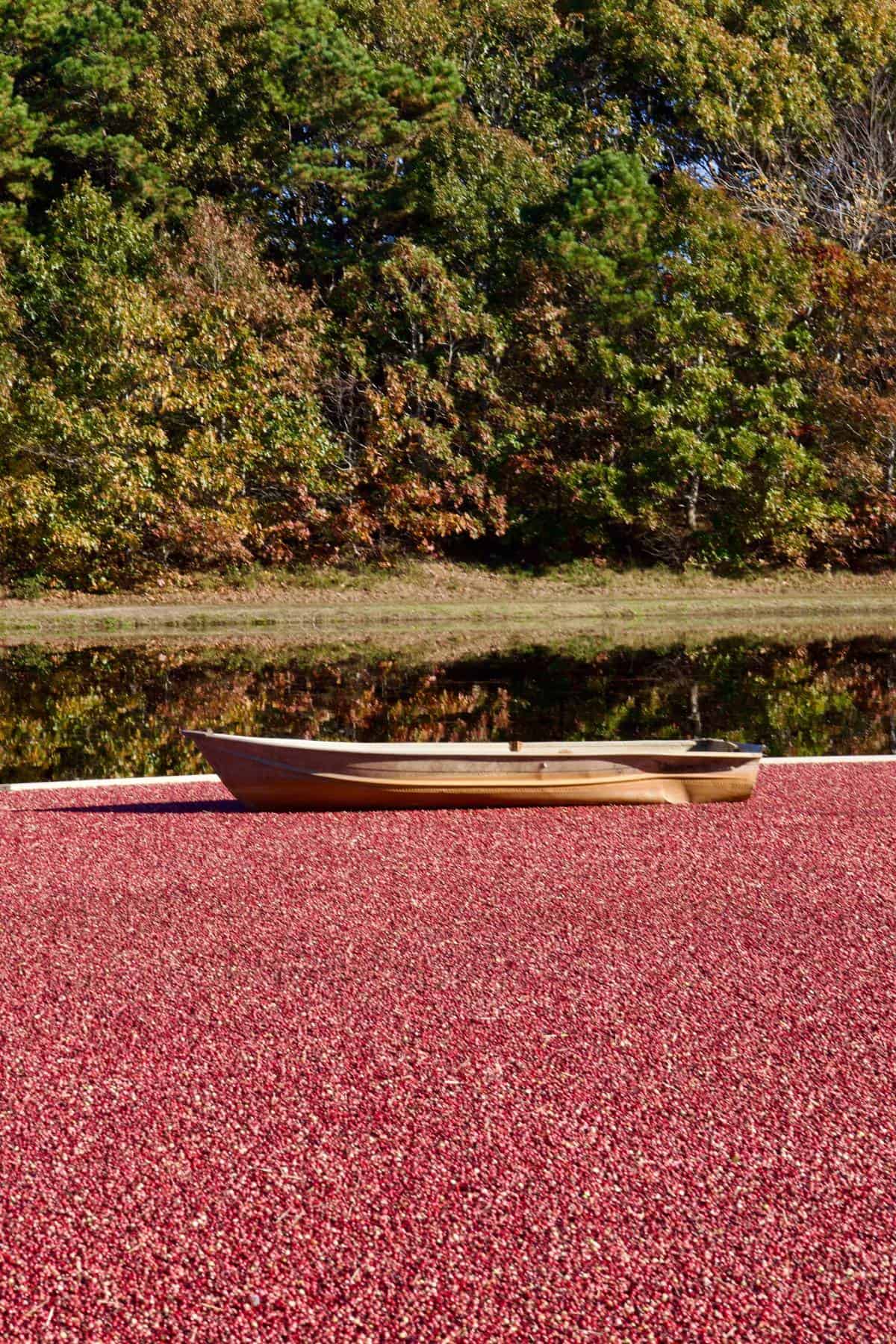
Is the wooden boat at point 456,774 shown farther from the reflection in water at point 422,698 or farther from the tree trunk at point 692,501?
the tree trunk at point 692,501

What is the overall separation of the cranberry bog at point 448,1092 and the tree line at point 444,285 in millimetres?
19996

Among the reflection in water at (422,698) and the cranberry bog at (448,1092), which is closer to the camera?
the cranberry bog at (448,1092)

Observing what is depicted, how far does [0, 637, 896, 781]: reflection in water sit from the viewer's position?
1216 cm

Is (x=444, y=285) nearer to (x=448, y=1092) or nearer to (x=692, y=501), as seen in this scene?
(x=692, y=501)

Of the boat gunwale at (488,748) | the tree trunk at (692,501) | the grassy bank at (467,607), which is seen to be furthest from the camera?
the tree trunk at (692,501)

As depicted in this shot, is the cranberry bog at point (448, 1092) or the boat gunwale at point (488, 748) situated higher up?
the boat gunwale at point (488, 748)

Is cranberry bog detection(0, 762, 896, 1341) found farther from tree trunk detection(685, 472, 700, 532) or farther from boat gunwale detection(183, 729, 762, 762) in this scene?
tree trunk detection(685, 472, 700, 532)

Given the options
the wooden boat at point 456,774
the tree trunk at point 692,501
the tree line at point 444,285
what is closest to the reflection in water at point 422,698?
the wooden boat at point 456,774

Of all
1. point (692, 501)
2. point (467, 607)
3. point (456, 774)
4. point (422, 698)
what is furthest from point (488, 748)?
point (692, 501)

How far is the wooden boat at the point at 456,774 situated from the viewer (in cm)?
846

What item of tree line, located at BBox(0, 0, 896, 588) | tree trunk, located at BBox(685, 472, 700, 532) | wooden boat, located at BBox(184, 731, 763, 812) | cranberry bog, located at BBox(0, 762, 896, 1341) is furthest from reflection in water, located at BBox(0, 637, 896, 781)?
tree trunk, located at BBox(685, 472, 700, 532)

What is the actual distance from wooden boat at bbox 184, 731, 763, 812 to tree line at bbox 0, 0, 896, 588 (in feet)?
58.9

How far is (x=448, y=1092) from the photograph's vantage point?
453cm

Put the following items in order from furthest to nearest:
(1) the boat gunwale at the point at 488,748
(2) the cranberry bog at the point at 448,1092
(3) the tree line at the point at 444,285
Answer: (3) the tree line at the point at 444,285
(1) the boat gunwale at the point at 488,748
(2) the cranberry bog at the point at 448,1092
